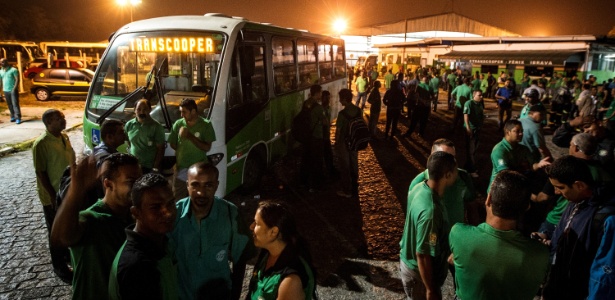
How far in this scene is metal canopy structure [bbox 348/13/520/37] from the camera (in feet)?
171

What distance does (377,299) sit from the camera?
4.44 metres

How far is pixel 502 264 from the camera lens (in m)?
2.37

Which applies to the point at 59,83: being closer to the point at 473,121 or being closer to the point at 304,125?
the point at 304,125

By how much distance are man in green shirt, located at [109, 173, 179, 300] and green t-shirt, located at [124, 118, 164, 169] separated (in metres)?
3.38

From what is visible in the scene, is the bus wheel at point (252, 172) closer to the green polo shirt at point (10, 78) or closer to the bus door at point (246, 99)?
the bus door at point (246, 99)

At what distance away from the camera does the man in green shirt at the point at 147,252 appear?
2047 millimetres

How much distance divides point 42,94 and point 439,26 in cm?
4713

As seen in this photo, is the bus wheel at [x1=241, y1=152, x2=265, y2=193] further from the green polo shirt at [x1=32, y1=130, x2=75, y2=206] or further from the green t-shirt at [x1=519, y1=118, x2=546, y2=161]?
the green t-shirt at [x1=519, y1=118, x2=546, y2=161]

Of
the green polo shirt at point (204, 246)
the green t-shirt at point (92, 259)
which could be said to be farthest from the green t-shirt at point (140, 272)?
the green polo shirt at point (204, 246)

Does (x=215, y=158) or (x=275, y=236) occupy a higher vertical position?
(x=275, y=236)

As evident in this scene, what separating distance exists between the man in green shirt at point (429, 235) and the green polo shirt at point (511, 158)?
2273 mm

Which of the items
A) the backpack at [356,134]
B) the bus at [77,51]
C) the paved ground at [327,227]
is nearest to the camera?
the paved ground at [327,227]

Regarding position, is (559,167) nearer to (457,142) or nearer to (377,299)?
(377,299)

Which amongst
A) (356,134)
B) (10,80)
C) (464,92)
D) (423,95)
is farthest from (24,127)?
(464,92)
